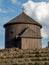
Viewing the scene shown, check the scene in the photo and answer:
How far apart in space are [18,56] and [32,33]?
2438cm

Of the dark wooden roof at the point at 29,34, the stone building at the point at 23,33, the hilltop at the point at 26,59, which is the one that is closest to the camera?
the hilltop at the point at 26,59

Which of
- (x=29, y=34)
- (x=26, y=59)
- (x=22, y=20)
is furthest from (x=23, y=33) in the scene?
(x=26, y=59)

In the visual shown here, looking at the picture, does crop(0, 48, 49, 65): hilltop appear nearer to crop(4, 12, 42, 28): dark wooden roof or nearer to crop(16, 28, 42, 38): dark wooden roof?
crop(16, 28, 42, 38): dark wooden roof

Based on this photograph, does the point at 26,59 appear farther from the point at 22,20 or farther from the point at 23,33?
the point at 22,20

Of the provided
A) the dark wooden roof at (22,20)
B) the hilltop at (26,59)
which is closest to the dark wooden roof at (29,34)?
the dark wooden roof at (22,20)

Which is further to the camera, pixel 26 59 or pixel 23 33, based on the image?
pixel 23 33

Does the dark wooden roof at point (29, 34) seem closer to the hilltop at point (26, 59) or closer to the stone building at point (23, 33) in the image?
the stone building at point (23, 33)

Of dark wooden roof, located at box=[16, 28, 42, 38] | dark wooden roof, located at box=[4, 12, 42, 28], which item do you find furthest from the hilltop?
dark wooden roof, located at box=[4, 12, 42, 28]

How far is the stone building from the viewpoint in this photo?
42812 millimetres

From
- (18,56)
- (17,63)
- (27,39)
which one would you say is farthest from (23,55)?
(27,39)

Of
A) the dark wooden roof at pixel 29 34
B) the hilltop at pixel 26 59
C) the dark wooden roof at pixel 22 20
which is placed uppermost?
A: the dark wooden roof at pixel 22 20

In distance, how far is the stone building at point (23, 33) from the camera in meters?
42.8

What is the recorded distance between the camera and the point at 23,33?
1698 inches

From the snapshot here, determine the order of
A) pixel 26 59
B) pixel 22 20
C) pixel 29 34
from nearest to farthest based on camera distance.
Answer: pixel 26 59 → pixel 29 34 → pixel 22 20
